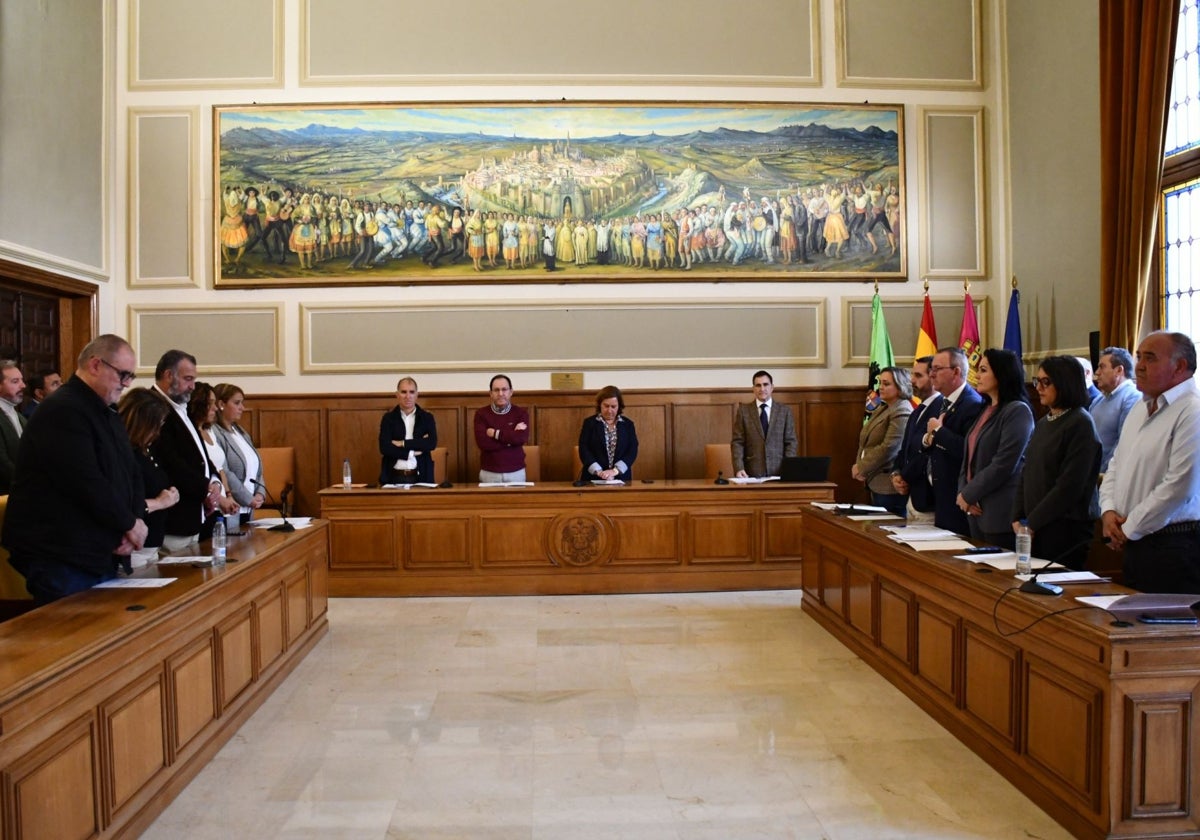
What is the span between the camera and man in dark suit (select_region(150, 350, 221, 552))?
4.69 m

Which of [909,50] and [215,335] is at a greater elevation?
[909,50]

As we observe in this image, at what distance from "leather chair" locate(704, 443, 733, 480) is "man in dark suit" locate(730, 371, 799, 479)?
35cm

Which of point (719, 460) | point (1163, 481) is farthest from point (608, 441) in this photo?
point (1163, 481)

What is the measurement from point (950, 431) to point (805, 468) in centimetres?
220

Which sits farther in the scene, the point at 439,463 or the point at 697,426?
the point at 697,426

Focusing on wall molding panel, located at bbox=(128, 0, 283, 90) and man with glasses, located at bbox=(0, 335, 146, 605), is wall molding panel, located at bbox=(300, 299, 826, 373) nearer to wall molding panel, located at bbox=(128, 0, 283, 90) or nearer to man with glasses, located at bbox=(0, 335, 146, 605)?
wall molding panel, located at bbox=(128, 0, 283, 90)

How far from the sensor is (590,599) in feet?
23.8

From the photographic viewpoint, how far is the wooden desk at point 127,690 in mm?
2537

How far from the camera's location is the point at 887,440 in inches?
266

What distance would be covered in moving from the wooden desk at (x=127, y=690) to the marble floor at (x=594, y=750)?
20 cm

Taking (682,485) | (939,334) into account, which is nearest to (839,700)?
(682,485)

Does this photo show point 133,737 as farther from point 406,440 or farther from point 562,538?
point 406,440

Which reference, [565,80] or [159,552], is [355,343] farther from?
[159,552]

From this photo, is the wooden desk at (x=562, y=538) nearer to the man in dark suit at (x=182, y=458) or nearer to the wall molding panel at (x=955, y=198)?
the man in dark suit at (x=182, y=458)
